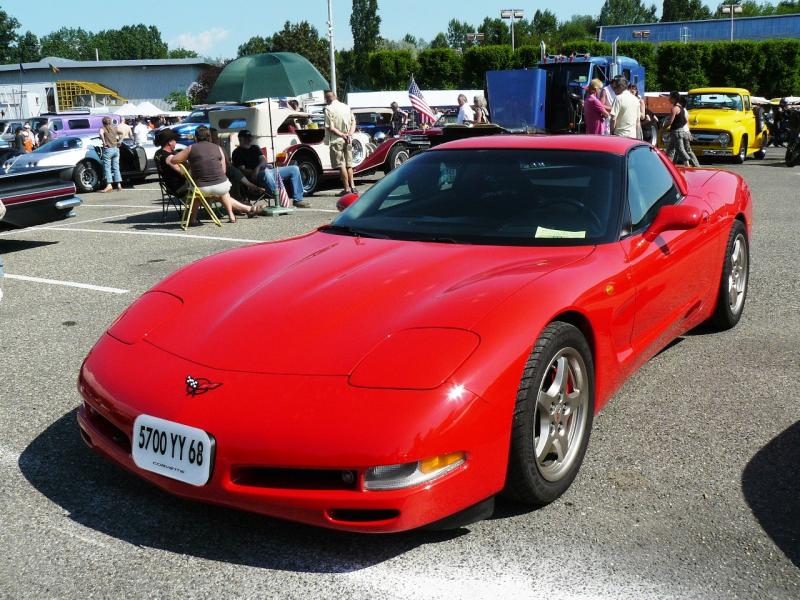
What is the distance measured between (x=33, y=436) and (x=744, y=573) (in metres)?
3.04

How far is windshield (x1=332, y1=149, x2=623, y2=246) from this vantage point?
3875mm

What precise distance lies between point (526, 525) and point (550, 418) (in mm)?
398

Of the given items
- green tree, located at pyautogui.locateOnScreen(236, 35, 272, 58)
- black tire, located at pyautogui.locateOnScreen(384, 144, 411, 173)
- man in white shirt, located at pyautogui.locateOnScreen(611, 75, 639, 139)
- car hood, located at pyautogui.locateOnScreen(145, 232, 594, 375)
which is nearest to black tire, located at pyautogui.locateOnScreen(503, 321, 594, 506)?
car hood, located at pyautogui.locateOnScreen(145, 232, 594, 375)

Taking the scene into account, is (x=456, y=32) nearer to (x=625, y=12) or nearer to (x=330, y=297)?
(x=625, y=12)

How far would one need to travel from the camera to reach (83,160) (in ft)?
59.7

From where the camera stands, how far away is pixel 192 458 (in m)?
2.72

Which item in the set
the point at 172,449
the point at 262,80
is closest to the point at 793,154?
the point at 262,80

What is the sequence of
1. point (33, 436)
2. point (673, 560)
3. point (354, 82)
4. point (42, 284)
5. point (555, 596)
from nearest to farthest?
point (555, 596) < point (673, 560) < point (33, 436) < point (42, 284) < point (354, 82)

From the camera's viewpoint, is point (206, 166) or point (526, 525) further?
point (206, 166)

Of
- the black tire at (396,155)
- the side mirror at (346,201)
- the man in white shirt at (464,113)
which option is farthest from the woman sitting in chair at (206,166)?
the man in white shirt at (464,113)

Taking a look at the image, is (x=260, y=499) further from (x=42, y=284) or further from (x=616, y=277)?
(x=42, y=284)

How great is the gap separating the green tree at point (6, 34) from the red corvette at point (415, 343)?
11795 centimetres

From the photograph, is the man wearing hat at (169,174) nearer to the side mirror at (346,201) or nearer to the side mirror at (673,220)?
the side mirror at (346,201)

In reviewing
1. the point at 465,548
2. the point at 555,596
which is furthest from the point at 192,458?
the point at 555,596
